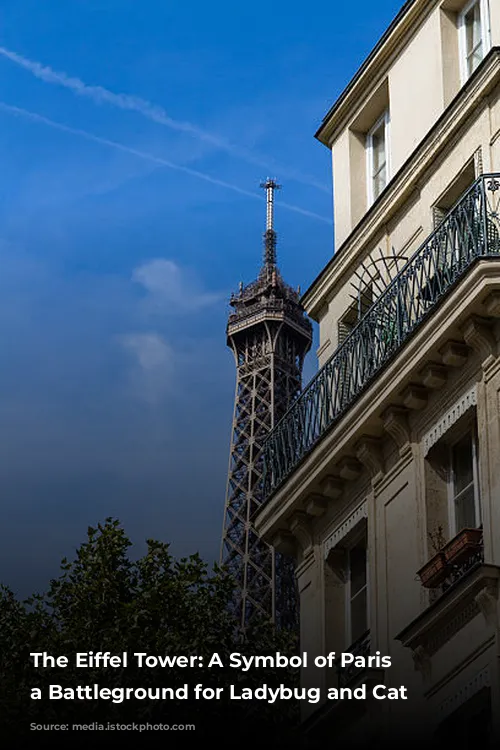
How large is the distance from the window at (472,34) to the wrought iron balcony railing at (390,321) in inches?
114

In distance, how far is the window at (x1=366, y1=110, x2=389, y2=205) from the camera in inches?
856

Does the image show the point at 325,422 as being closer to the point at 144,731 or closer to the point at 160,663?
the point at 144,731

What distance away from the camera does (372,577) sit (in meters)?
18.3

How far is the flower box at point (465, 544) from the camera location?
53.0 feet

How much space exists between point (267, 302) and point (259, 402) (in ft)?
26.1

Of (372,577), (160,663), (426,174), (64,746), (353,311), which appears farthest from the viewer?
(160,663)

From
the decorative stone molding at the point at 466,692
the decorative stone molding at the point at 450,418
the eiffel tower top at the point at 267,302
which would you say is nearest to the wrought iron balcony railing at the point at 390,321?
the decorative stone molding at the point at 450,418

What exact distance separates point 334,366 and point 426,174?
2.40 meters

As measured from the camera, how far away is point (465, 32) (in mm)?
20094

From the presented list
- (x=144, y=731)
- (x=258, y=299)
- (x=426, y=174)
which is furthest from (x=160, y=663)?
(x=258, y=299)

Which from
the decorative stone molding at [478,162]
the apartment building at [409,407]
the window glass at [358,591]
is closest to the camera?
the apartment building at [409,407]

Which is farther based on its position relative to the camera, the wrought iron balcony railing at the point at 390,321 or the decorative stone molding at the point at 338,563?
the decorative stone molding at the point at 338,563

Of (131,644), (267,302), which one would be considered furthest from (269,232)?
(131,644)

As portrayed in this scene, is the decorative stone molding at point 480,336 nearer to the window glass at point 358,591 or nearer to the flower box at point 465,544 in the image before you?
the flower box at point 465,544
